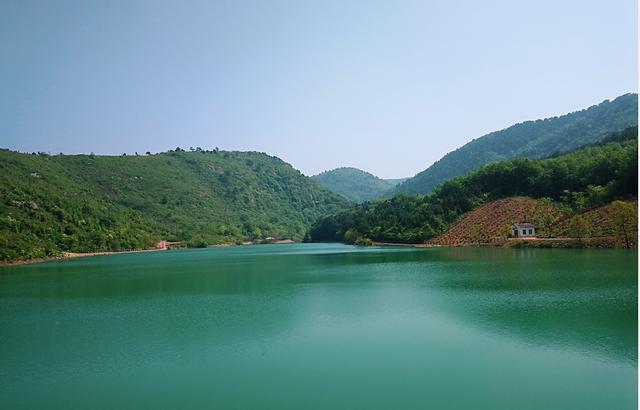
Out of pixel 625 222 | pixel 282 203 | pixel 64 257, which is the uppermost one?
pixel 282 203

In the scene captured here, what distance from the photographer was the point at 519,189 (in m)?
75.6

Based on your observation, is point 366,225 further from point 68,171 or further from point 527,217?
point 68,171

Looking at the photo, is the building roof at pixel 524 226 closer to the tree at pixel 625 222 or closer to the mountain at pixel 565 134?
the tree at pixel 625 222

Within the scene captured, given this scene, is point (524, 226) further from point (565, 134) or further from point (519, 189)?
point (565, 134)

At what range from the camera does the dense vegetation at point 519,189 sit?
58.6m

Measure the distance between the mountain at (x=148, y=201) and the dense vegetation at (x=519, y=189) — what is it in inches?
1600

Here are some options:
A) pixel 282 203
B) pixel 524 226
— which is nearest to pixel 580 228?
pixel 524 226

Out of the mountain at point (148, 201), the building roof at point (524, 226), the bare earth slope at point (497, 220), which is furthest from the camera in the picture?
the mountain at point (148, 201)

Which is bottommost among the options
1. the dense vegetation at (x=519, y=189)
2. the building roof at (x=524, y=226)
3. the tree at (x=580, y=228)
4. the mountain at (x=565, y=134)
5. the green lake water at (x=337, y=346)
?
the green lake water at (x=337, y=346)

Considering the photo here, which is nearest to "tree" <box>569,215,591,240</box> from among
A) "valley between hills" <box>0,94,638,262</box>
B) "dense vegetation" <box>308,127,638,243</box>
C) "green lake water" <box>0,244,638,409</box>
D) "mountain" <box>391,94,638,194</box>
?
"valley between hills" <box>0,94,638,262</box>

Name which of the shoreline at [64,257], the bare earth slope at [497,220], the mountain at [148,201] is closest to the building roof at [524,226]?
the bare earth slope at [497,220]

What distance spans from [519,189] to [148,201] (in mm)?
80786

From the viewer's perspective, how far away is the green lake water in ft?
37.1

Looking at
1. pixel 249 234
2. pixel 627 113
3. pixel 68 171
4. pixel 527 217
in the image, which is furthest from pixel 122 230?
pixel 627 113
